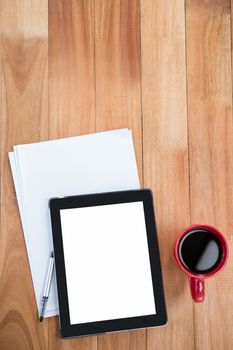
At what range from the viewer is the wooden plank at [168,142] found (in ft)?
2.63

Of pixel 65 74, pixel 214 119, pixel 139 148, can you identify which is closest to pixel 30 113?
pixel 65 74

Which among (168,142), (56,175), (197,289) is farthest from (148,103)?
(197,289)

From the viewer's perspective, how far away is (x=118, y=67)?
83cm

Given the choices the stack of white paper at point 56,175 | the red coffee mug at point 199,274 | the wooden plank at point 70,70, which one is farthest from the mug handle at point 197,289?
the wooden plank at point 70,70

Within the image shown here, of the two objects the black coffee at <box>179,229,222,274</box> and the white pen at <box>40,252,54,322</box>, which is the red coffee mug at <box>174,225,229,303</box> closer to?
the black coffee at <box>179,229,222,274</box>

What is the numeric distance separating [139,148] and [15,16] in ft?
0.98

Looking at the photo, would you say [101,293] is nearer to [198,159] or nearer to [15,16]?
[198,159]

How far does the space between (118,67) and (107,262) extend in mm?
319

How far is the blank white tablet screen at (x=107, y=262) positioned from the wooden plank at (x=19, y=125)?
0.26 feet

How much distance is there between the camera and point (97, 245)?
0.78 metres

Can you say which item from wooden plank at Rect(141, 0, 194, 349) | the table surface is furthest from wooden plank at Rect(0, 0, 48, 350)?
wooden plank at Rect(141, 0, 194, 349)

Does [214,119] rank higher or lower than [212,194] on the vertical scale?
higher

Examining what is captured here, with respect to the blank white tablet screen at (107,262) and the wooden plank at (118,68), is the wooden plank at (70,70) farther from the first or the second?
the blank white tablet screen at (107,262)

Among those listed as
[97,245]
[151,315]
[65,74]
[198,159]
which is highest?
[65,74]
